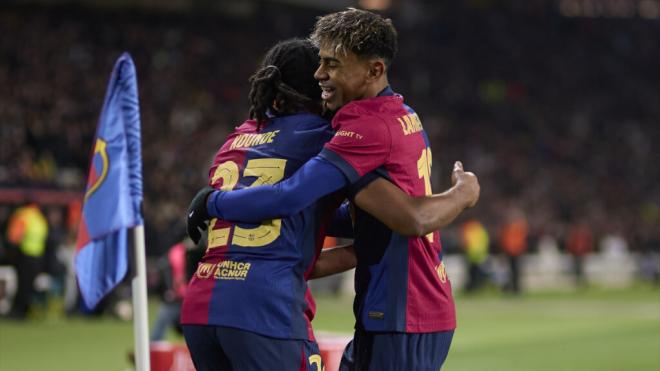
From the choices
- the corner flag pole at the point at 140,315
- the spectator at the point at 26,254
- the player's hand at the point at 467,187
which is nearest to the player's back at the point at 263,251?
the player's hand at the point at 467,187

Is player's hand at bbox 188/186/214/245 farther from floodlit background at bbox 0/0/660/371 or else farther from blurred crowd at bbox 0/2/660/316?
blurred crowd at bbox 0/2/660/316

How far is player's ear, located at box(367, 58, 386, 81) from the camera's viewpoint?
4.43m

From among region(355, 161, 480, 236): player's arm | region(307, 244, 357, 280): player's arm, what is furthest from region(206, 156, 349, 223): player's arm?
region(307, 244, 357, 280): player's arm

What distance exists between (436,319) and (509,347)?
10350 mm

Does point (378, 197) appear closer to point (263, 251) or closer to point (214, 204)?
point (263, 251)

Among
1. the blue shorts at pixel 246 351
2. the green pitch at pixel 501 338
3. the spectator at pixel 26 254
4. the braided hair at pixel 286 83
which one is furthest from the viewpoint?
the spectator at pixel 26 254

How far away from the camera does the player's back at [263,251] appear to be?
13.9 ft

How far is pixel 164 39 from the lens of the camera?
1443 inches

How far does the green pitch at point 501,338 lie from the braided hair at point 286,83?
7978mm

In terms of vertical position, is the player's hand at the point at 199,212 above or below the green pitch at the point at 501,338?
above

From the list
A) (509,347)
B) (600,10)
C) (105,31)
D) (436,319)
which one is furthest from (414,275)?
(600,10)

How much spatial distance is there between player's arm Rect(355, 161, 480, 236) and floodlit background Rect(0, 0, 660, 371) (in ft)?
23.2

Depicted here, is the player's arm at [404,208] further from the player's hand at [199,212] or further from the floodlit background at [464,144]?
the floodlit background at [464,144]

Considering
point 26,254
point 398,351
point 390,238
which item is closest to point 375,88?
point 390,238
